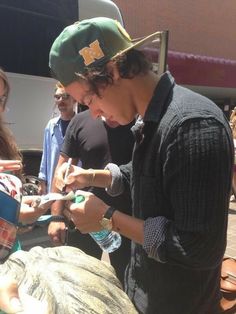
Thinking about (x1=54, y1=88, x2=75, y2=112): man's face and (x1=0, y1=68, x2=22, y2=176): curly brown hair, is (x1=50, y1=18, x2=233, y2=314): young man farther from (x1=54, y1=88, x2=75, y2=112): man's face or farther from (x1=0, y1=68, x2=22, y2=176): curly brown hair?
(x1=54, y1=88, x2=75, y2=112): man's face

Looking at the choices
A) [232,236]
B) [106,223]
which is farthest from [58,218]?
[232,236]

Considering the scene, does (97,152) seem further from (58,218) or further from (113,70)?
(113,70)

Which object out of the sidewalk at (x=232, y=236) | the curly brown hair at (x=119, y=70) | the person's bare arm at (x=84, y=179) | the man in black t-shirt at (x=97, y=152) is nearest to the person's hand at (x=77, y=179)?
the person's bare arm at (x=84, y=179)

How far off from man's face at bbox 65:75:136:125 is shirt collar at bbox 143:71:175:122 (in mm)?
95

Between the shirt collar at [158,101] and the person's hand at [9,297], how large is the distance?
2.81ft

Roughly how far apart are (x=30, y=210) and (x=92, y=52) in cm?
68

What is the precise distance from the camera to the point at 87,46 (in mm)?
1424

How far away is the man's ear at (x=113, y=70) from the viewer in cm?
146

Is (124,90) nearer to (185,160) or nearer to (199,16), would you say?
(185,160)

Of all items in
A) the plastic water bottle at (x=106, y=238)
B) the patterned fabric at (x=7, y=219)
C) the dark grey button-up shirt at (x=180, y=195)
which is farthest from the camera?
the plastic water bottle at (x=106, y=238)

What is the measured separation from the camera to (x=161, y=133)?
142 cm

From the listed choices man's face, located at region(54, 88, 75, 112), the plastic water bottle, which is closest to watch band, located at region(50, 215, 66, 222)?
the plastic water bottle

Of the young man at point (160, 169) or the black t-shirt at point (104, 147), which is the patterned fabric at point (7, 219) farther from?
the black t-shirt at point (104, 147)

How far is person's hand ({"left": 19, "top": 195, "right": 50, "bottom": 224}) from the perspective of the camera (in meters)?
1.74
